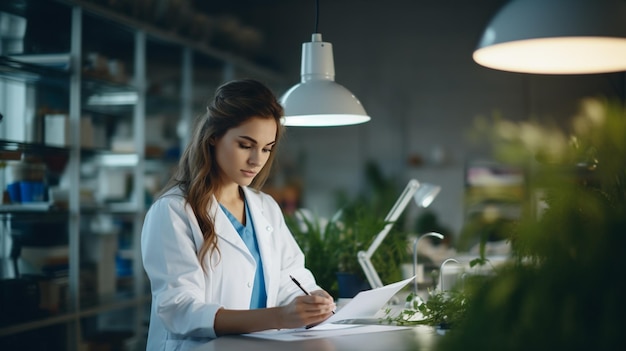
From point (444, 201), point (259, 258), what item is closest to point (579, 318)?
point (259, 258)

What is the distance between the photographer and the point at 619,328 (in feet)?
3.01

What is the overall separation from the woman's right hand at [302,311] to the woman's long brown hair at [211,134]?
324 millimetres

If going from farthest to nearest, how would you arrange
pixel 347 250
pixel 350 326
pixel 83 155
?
pixel 83 155 → pixel 347 250 → pixel 350 326

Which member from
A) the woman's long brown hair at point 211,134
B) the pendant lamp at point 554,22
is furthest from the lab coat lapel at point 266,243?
the pendant lamp at point 554,22

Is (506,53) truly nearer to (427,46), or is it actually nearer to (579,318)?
(579,318)

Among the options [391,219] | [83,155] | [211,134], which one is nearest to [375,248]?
[391,219]

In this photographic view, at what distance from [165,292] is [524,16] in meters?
1.17

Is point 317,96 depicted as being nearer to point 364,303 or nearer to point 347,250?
point 347,250

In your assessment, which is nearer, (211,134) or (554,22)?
(554,22)

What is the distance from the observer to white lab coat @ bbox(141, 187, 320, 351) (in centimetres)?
178

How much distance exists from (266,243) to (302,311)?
1.46 feet

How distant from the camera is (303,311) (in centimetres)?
173

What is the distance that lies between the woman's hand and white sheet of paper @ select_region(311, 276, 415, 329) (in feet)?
0.19

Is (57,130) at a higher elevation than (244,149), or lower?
higher
